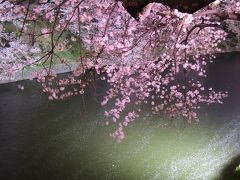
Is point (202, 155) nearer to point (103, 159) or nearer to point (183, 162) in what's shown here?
point (183, 162)

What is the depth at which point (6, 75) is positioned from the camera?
24.0m

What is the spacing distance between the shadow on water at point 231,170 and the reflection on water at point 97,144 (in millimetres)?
115

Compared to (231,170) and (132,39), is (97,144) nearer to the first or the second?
(231,170)

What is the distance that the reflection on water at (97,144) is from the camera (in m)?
13.3

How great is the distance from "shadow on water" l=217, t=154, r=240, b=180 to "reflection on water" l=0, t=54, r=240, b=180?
0.11 m

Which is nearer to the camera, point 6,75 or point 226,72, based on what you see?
point 6,75

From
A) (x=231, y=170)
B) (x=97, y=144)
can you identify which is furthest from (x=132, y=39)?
(x=231, y=170)

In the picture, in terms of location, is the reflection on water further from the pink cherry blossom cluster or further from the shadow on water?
the pink cherry blossom cluster

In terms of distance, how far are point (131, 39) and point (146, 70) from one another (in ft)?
4.66

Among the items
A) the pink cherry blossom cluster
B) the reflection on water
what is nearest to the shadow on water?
the reflection on water

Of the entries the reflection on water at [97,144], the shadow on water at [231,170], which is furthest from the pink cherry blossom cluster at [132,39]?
the shadow on water at [231,170]

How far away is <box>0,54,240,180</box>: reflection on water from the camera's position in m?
13.3

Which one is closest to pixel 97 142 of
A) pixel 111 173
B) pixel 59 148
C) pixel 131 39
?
pixel 59 148

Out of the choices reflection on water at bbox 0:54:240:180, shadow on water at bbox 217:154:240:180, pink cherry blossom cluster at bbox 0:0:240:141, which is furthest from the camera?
reflection on water at bbox 0:54:240:180
